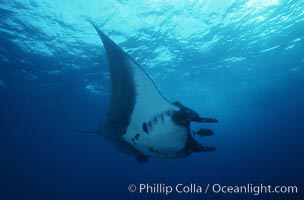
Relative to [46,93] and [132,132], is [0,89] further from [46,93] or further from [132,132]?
[132,132]

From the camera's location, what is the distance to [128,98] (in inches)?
140

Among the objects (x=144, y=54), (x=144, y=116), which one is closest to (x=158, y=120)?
(x=144, y=116)

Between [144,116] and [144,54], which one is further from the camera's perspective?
[144,54]

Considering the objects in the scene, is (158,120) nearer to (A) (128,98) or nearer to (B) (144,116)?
(B) (144,116)

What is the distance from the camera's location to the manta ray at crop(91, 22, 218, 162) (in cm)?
341

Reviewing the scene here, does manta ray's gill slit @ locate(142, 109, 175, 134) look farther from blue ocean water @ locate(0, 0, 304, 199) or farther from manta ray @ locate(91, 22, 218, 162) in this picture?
blue ocean water @ locate(0, 0, 304, 199)

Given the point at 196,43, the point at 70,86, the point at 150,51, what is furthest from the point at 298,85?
the point at 70,86

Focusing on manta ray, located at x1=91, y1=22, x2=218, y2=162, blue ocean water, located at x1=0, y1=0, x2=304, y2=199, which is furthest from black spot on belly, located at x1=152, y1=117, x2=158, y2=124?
blue ocean water, located at x1=0, y1=0, x2=304, y2=199

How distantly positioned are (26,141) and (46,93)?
20207 mm

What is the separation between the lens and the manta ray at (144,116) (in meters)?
3.41

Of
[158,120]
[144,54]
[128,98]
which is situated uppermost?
[144,54]

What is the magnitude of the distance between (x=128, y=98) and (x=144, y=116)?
0.37 metres

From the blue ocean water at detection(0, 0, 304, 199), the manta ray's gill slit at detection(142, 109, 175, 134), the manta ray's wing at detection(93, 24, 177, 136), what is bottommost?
the manta ray's gill slit at detection(142, 109, 175, 134)

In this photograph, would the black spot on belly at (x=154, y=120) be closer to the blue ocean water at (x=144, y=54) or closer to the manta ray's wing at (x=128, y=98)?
the manta ray's wing at (x=128, y=98)
